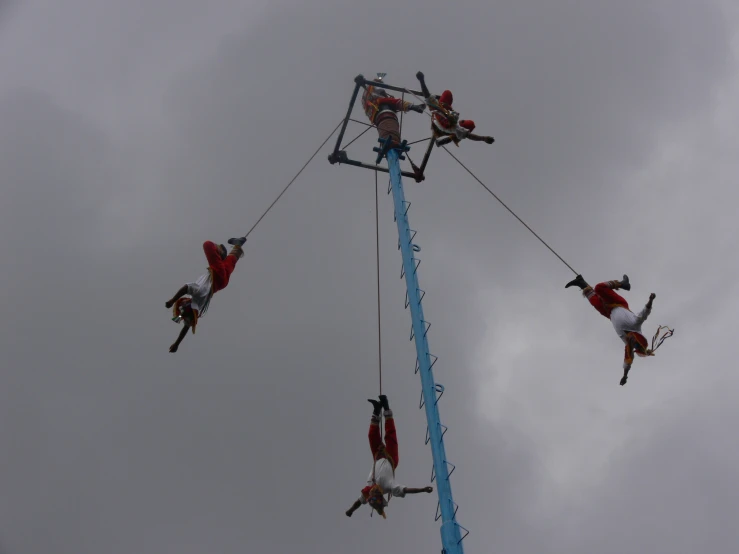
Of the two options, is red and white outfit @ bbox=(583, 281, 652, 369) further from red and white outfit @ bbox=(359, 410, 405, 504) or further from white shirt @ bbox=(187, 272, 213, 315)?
white shirt @ bbox=(187, 272, 213, 315)

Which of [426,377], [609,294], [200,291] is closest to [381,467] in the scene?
[426,377]

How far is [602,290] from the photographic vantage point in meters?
12.1

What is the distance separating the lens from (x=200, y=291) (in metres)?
11.8

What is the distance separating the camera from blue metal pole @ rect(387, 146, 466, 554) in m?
9.69

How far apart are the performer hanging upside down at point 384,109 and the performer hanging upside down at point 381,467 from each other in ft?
20.8

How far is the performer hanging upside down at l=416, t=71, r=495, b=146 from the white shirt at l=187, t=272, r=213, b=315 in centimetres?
659

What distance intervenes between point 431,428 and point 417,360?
1.36 metres

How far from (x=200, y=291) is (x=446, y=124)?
276 inches

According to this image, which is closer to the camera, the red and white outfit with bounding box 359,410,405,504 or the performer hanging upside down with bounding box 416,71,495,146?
the red and white outfit with bounding box 359,410,405,504

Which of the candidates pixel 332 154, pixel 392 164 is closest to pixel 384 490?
pixel 392 164

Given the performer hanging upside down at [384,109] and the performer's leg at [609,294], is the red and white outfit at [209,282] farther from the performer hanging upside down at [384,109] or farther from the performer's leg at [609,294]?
the performer's leg at [609,294]

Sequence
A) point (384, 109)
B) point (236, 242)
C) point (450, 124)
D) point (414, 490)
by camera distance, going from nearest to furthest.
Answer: point (414, 490) < point (236, 242) < point (450, 124) < point (384, 109)

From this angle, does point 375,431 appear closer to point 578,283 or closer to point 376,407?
point 376,407

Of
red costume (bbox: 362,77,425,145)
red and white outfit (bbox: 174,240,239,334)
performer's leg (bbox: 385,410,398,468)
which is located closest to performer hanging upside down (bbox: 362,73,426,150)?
red costume (bbox: 362,77,425,145)
